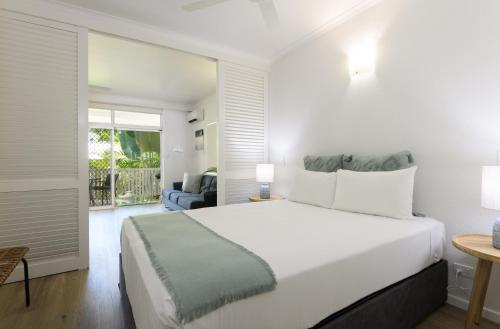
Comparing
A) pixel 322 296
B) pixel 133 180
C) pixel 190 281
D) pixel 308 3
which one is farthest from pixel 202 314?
pixel 133 180

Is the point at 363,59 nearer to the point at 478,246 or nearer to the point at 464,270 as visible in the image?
the point at 478,246

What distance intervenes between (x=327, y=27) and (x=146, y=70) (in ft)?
9.84

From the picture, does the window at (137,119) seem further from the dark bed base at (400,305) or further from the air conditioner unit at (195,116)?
the dark bed base at (400,305)

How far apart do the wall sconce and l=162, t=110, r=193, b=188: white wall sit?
4.98 m

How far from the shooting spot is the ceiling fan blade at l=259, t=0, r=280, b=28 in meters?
1.88

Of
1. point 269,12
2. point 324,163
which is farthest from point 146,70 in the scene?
point 324,163

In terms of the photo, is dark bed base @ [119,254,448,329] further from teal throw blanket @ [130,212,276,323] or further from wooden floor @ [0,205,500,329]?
teal throw blanket @ [130,212,276,323]

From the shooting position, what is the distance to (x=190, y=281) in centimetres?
88

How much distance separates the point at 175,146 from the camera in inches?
256

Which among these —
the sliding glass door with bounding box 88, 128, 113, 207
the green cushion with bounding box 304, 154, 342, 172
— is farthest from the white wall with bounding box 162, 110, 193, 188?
the green cushion with bounding box 304, 154, 342, 172

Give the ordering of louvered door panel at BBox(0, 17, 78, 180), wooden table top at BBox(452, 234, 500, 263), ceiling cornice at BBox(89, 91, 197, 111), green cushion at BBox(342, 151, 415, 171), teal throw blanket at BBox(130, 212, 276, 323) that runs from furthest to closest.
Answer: ceiling cornice at BBox(89, 91, 197, 111) < louvered door panel at BBox(0, 17, 78, 180) < green cushion at BBox(342, 151, 415, 171) < wooden table top at BBox(452, 234, 500, 263) < teal throw blanket at BBox(130, 212, 276, 323)

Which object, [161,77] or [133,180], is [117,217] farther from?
[161,77]

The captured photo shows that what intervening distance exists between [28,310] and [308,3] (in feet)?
11.7

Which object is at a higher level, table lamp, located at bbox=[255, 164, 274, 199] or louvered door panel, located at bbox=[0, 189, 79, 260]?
table lamp, located at bbox=[255, 164, 274, 199]
